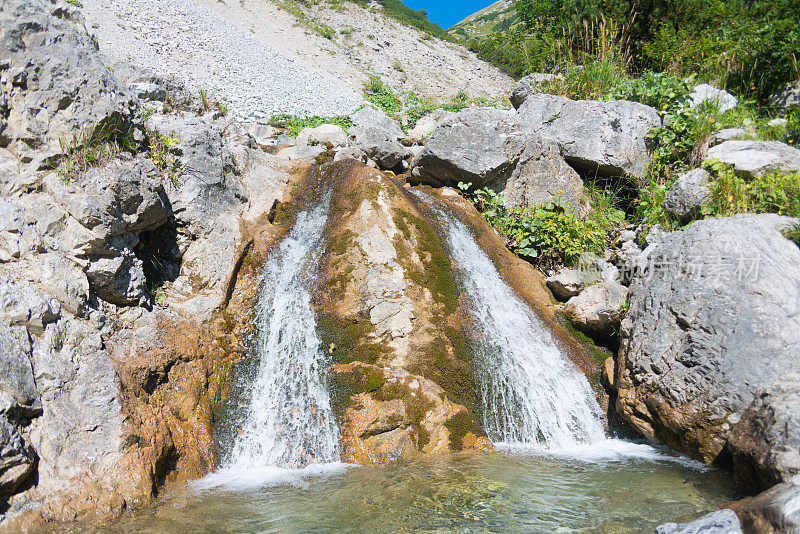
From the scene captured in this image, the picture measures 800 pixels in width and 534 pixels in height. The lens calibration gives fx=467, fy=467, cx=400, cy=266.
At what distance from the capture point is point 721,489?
166 inches

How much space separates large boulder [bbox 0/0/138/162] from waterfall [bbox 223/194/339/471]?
2.84 m

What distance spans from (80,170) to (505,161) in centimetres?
700

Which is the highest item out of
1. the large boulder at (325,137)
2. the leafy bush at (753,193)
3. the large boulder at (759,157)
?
the large boulder at (325,137)

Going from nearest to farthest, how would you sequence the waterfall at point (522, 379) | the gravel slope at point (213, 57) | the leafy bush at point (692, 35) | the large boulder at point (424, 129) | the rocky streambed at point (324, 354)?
the rocky streambed at point (324, 354) < the waterfall at point (522, 379) < the leafy bush at point (692, 35) < the large boulder at point (424, 129) < the gravel slope at point (213, 57)

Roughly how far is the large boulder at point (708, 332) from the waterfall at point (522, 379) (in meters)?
0.59

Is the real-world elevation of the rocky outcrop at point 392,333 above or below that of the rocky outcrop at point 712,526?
above

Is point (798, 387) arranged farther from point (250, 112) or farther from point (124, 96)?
point (250, 112)

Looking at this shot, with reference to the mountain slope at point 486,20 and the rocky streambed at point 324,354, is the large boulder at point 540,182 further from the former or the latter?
the mountain slope at point 486,20

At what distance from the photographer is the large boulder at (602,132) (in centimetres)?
937

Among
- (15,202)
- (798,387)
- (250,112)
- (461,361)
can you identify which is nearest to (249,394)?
(461,361)

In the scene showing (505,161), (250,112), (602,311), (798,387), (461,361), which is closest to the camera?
(798,387)

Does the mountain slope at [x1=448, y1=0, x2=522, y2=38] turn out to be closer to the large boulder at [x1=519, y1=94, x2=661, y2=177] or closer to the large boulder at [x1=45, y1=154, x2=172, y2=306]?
the large boulder at [x1=519, y1=94, x2=661, y2=177]

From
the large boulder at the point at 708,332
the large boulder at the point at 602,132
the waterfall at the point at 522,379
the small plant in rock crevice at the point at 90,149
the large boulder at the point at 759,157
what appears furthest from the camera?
the large boulder at the point at 602,132

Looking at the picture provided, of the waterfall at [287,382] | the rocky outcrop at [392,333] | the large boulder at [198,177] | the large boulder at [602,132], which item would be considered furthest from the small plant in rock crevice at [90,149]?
the large boulder at [602,132]
